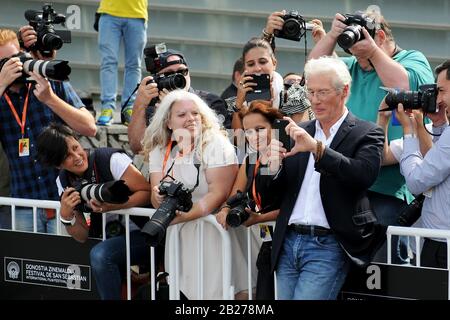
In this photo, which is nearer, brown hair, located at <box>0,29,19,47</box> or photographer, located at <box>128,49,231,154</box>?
photographer, located at <box>128,49,231,154</box>

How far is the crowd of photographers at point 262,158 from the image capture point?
17.5 ft

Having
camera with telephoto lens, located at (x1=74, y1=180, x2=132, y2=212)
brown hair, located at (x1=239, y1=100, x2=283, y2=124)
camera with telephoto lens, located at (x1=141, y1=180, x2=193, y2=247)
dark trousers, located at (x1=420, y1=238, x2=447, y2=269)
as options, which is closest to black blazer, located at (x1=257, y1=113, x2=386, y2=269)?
dark trousers, located at (x1=420, y1=238, x2=447, y2=269)

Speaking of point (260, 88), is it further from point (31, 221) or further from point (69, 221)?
point (31, 221)

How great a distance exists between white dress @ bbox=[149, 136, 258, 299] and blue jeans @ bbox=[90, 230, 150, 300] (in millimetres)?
239

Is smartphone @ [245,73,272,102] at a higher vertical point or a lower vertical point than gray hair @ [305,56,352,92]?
lower

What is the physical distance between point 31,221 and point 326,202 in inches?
84.4

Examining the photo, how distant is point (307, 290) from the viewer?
5.31 meters

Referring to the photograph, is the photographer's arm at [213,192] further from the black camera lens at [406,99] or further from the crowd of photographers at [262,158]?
the black camera lens at [406,99]

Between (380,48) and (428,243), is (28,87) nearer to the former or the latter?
(380,48)

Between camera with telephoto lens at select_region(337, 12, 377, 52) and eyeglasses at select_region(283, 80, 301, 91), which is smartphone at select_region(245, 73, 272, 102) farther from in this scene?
Result: camera with telephoto lens at select_region(337, 12, 377, 52)

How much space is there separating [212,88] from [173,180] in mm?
4249

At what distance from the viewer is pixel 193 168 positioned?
595 centimetres

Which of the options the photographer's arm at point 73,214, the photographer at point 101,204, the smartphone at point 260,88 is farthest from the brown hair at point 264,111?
the photographer's arm at point 73,214

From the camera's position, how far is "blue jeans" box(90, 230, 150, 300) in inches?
241
